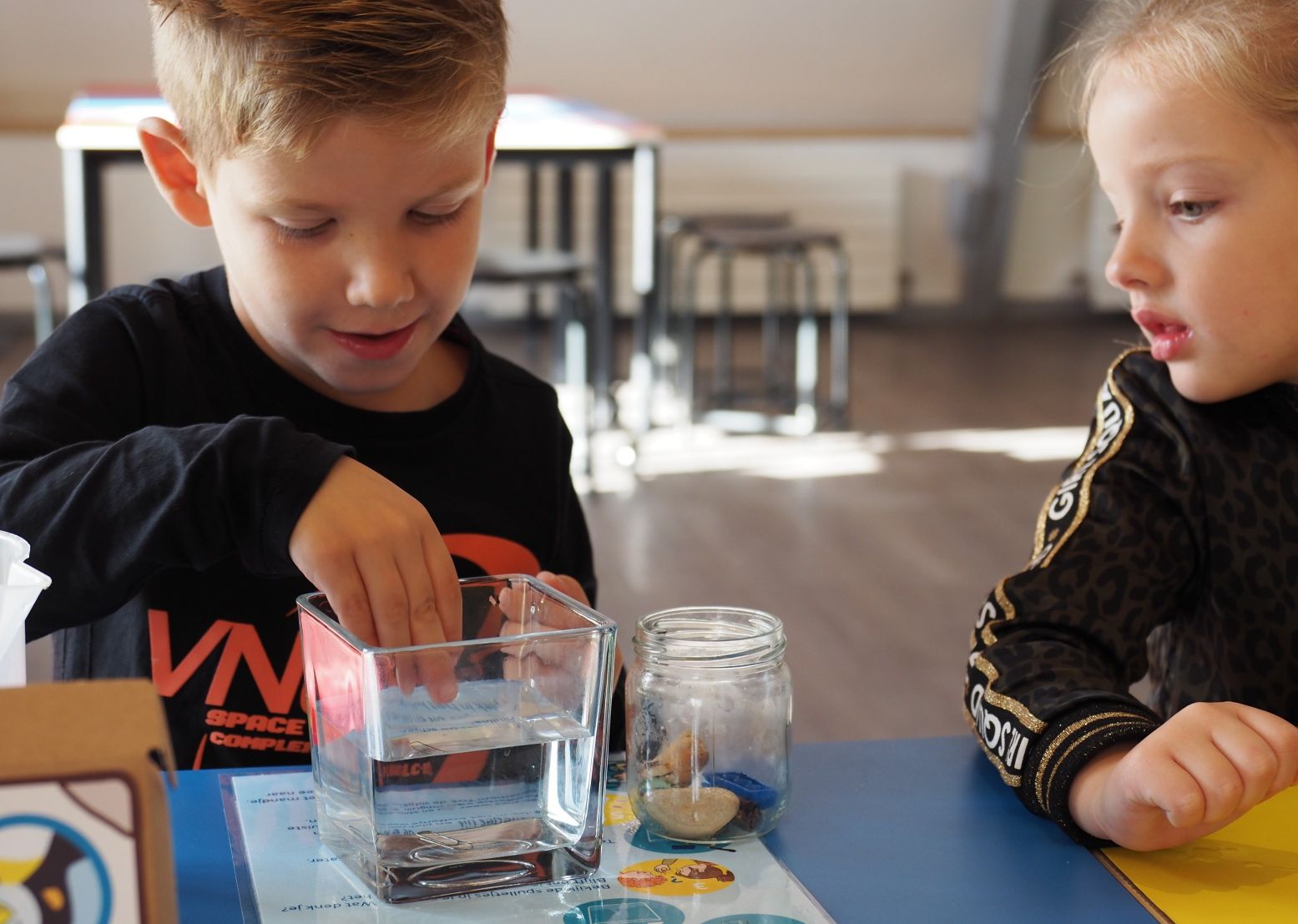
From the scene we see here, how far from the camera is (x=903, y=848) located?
0.60 meters

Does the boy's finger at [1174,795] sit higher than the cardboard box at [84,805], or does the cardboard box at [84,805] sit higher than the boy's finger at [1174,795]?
the cardboard box at [84,805]

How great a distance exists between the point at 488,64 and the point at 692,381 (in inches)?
154

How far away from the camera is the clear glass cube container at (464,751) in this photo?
50 cm

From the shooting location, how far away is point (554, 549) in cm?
97

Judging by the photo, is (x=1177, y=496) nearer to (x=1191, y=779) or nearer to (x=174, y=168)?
(x=1191, y=779)

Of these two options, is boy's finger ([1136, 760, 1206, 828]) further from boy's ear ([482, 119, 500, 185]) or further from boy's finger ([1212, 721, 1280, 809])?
boy's ear ([482, 119, 500, 185])

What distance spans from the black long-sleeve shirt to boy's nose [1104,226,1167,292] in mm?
396

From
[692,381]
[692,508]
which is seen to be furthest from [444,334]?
[692,381]

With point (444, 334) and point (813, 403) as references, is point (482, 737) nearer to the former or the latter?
point (444, 334)

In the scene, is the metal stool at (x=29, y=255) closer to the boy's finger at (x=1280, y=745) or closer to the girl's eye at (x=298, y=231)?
the girl's eye at (x=298, y=231)

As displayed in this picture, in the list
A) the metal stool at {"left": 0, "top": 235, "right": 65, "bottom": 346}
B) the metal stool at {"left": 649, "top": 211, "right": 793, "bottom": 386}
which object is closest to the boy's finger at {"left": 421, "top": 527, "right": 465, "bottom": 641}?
the metal stool at {"left": 0, "top": 235, "right": 65, "bottom": 346}

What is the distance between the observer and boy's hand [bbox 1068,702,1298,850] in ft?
1.93

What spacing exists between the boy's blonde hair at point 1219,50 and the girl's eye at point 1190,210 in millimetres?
57

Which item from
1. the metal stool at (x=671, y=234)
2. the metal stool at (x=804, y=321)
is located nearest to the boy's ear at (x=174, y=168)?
the metal stool at (x=671, y=234)
